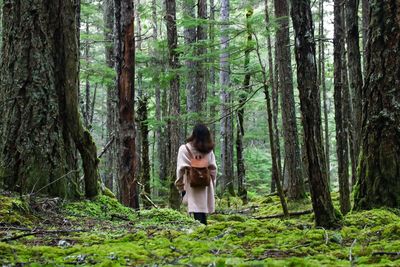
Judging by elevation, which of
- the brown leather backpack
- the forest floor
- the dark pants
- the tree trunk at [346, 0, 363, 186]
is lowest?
the dark pants

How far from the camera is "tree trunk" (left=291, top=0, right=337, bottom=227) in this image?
477 cm

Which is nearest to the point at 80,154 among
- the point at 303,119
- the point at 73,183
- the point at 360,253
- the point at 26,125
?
the point at 73,183

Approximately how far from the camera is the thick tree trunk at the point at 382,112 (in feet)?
20.7

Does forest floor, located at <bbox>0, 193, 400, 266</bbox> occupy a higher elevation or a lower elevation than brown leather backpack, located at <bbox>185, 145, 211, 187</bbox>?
lower

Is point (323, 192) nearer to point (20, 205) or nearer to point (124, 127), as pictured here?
point (20, 205)

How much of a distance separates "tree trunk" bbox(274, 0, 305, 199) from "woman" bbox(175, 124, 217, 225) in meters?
5.80

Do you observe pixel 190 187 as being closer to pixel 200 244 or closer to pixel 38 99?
pixel 38 99

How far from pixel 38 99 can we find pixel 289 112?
25.2ft

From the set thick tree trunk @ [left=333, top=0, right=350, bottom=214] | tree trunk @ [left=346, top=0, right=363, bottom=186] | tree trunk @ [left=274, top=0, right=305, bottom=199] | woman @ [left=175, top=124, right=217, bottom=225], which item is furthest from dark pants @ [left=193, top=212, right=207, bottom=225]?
tree trunk @ [left=274, top=0, right=305, bottom=199]

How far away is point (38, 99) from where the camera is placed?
284 inches

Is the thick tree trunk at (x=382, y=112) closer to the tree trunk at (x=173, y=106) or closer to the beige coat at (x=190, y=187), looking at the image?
the beige coat at (x=190, y=187)

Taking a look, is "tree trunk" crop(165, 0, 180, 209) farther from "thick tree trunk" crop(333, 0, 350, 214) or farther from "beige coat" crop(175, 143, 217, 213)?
"thick tree trunk" crop(333, 0, 350, 214)

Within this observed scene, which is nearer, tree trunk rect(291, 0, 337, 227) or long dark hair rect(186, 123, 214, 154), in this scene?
tree trunk rect(291, 0, 337, 227)

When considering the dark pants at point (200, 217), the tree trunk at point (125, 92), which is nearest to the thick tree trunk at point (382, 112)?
the dark pants at point (200, 217)
